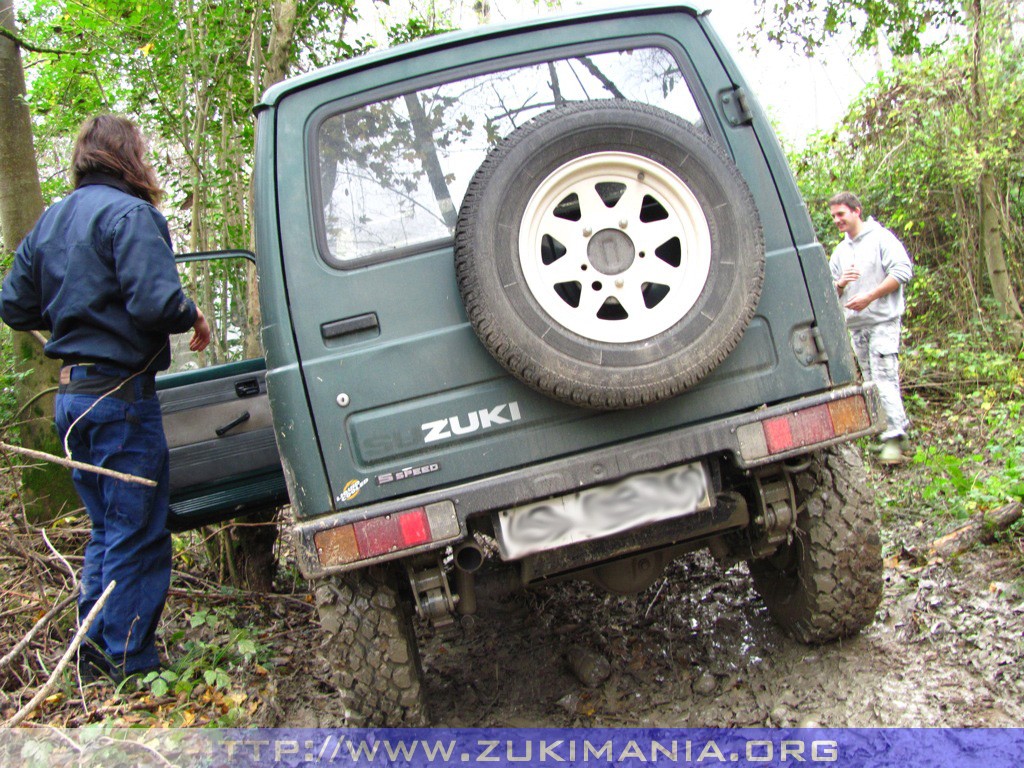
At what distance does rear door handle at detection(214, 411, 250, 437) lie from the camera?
342cm

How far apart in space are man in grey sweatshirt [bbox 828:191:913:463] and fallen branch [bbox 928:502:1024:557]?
5.05ft

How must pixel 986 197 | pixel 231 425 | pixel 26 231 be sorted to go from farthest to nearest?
pixel 986 197 → pixel 26 231 → pixel 231 425

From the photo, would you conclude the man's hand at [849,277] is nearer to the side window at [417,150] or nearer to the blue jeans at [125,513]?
the side window at [417,150]

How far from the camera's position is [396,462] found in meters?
2.55

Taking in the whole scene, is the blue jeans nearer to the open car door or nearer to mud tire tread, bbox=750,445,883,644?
the open car door

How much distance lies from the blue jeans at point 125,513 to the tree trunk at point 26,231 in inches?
60.0

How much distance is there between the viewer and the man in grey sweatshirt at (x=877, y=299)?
5.32 meters

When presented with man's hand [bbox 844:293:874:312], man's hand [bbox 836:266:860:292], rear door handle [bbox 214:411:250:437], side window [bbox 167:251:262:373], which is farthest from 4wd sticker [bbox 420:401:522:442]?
side window [bbox 167:251:262:373]

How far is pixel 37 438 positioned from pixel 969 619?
4.62 m

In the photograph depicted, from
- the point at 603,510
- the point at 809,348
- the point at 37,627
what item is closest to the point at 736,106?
the point at 809,348

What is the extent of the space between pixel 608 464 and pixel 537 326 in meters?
0.49

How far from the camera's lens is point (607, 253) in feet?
7.97

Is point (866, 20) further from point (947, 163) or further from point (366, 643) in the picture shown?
point (366, 643)

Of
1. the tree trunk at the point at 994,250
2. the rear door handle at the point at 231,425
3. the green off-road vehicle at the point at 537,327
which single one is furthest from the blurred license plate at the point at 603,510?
the tree trunk at the point at 994,250
